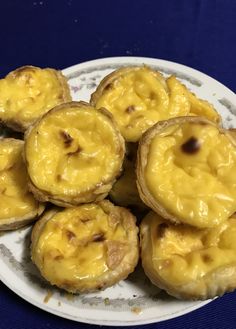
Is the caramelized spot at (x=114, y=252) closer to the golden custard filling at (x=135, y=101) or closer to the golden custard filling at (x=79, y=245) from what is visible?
the golden custard filling at (x=79, y=245)

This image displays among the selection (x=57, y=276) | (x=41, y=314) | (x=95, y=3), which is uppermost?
(x=95, y=3)

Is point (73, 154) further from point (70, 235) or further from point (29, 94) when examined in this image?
point (29, 94)

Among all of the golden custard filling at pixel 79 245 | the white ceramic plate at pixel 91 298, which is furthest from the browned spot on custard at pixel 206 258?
the golden custard filling at pixel 79 245

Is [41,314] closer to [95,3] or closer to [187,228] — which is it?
[187,228]

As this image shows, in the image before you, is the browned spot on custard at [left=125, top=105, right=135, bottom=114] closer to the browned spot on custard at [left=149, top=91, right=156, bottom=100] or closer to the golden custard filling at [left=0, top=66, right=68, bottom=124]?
the browned spot on custard at [left=149, top=91, right=156, bottom=100]

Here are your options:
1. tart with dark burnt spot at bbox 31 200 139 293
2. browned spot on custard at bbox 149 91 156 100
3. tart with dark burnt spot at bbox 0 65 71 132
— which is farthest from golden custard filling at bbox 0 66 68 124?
tart with dark burnt spot at bbox 31 200 139 293

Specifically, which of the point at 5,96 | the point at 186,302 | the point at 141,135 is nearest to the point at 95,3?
the point at 5,96
